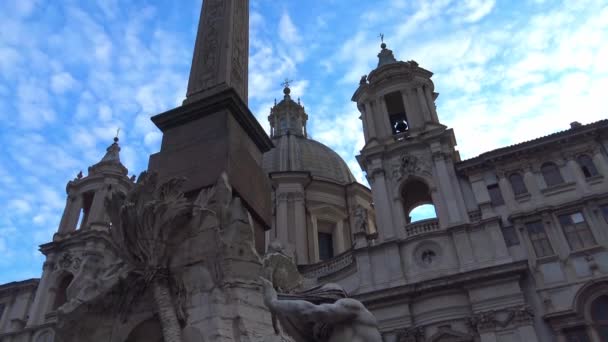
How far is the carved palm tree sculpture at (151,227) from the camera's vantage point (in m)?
5.55

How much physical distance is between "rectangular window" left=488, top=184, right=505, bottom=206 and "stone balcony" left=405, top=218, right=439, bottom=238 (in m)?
2.76

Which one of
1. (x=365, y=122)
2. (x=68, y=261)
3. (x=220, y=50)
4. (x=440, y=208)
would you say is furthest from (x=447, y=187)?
(x=68, y=261)

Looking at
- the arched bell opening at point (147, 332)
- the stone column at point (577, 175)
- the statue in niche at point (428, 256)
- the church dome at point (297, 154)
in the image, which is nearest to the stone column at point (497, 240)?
the statue in niche at point (428, 256)

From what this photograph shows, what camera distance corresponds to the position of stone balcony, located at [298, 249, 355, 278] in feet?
82.9

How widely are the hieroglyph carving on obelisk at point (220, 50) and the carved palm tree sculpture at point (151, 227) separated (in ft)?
8.83

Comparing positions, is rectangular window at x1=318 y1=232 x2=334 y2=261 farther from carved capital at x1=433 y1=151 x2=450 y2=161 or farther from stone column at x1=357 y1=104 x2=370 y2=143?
carved capital at x1=433 y1=151 x2=450 y2=161

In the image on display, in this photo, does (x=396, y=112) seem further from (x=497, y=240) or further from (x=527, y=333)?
(x=527, y=333)

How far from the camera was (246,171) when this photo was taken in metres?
7.02

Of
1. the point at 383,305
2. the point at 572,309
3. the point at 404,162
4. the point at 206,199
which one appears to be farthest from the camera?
the point at 404,162

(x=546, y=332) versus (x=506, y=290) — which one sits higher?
(x=506, y=290)

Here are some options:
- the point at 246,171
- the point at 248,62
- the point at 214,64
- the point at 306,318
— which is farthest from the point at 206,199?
the point at 248,62

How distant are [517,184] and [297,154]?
1924 cm

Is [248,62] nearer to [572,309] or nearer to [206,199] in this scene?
[206,199]

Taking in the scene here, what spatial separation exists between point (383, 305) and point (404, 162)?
7.78 m
